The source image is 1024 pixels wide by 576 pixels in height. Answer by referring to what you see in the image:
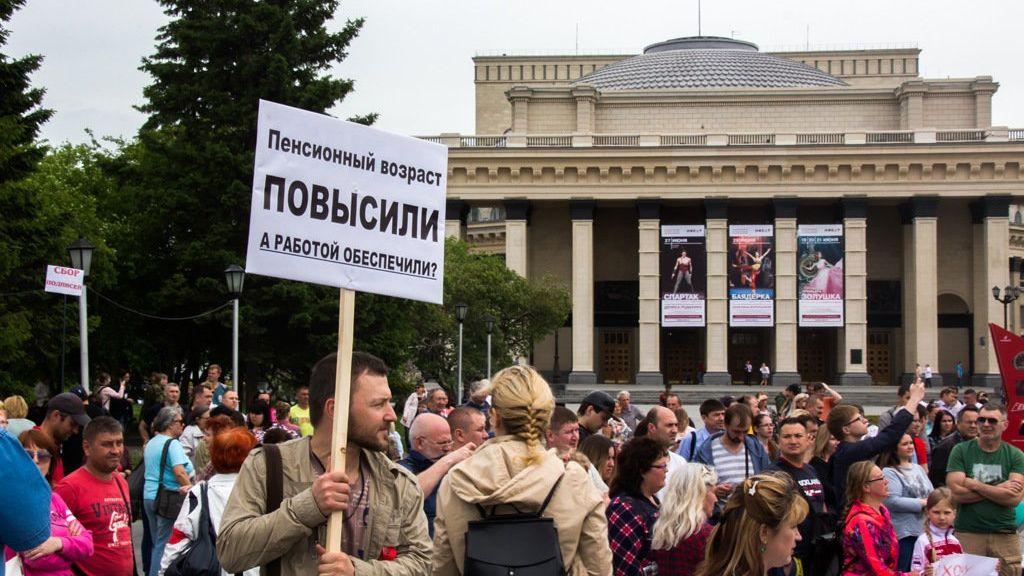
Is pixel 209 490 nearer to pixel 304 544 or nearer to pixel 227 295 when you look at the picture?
pixel 304 544

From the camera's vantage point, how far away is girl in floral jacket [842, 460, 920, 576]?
719cm

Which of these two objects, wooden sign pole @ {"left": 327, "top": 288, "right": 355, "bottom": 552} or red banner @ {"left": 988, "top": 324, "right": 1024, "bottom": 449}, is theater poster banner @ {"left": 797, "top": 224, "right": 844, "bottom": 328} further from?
wooden sign pole @ {"left": 327, "top": 288, "right": 355, "bottom": 552}

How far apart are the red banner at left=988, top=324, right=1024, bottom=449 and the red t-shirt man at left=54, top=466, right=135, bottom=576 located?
1007cm

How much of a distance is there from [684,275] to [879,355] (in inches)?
574

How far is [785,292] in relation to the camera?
64250 mm

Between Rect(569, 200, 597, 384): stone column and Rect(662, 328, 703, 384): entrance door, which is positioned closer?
Rect(569, 200, 597, 384): stone column

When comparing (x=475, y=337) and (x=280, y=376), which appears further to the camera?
(x=475, y=337)

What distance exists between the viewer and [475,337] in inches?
1944

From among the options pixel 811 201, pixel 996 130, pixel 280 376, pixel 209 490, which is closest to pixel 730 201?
pixel 811 201

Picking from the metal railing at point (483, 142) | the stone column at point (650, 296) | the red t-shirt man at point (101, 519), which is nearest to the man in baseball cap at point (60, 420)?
the red t-shirt man at point (101, 519)

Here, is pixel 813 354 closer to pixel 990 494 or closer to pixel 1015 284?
pixel 1015 284

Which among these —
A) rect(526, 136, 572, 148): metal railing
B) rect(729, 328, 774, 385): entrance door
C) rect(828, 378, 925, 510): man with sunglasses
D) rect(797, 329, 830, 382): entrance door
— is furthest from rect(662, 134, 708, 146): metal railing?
rect(828, 378, 925, 510): man with sunglasses

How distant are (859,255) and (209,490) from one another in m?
61.3

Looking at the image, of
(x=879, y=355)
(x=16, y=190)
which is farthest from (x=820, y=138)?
(x=16, y=190)
